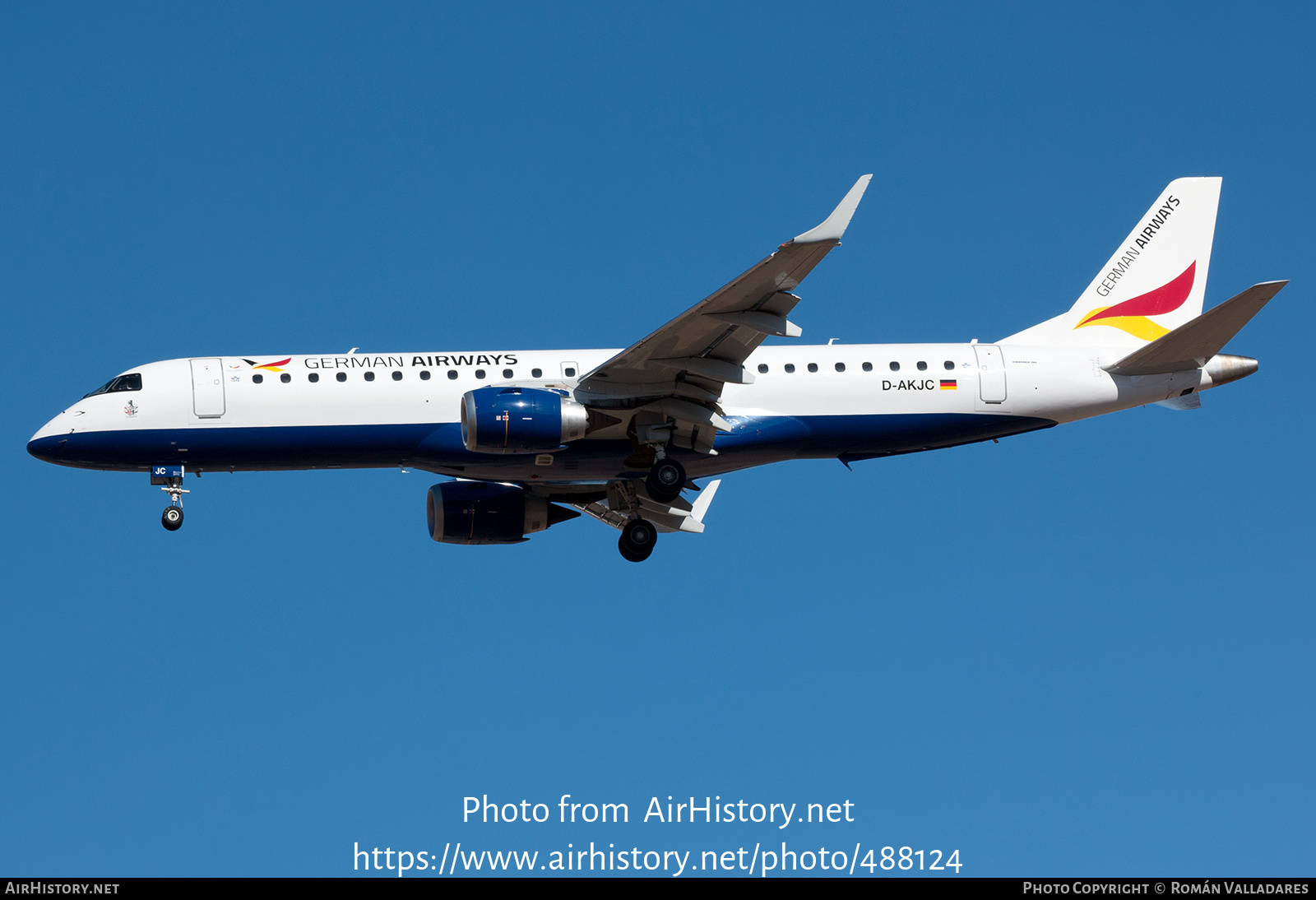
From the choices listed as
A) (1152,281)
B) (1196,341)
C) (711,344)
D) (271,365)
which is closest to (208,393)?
(271,365)

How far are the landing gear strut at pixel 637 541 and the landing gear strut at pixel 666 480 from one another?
7.71ft

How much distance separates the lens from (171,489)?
3481 cm

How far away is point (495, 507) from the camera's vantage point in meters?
38.8

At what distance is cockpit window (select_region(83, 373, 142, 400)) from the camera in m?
34.8

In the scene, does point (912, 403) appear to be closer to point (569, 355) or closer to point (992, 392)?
point (992, 392)

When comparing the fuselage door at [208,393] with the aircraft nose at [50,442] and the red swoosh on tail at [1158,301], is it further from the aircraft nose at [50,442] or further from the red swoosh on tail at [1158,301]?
the red swoosh on tail at [1158,301]

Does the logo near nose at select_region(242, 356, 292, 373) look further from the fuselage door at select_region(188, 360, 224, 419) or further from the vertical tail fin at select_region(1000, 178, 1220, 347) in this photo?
the vertical tail fin at select_region(1000, 178, 1220, 347)

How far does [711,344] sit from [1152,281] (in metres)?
12.0

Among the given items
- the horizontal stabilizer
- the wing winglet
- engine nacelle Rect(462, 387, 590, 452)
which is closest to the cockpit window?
engine nacelle Rect(462, 387, 590, 452)

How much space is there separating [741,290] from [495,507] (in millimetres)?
10852

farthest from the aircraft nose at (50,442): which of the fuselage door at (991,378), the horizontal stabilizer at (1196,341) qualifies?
the horizontal stabilizer at (1196,341)

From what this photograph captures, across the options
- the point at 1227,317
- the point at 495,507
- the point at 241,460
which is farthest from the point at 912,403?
the point at 241,460
